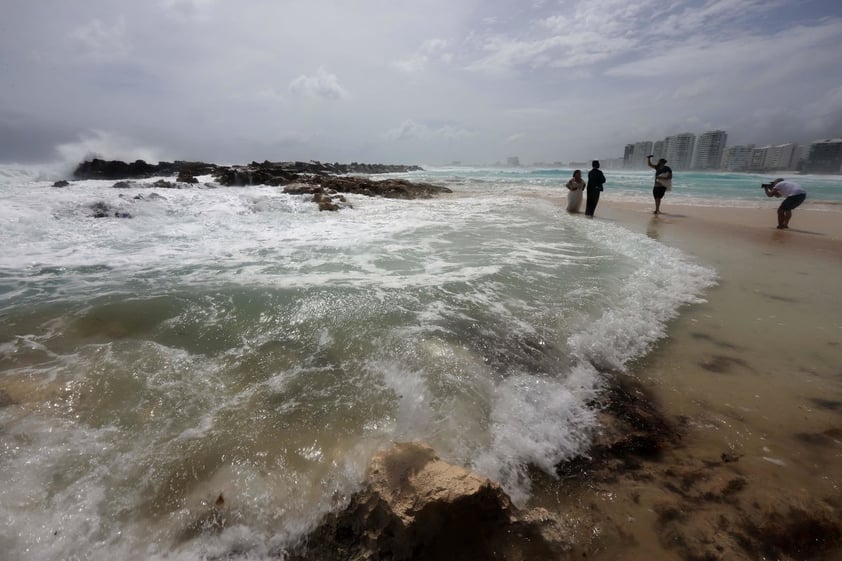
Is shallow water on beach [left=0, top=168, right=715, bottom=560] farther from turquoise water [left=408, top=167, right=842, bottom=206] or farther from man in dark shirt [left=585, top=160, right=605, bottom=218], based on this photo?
turquoise water [left=408, top=167, right=842, bottom=206]

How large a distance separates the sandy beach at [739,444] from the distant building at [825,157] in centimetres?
5364

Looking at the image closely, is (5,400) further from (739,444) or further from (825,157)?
(825,157)

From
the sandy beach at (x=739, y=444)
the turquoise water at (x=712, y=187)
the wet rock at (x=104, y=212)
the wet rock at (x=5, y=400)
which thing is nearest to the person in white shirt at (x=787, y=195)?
the sandy beach at (x=739, y=444)

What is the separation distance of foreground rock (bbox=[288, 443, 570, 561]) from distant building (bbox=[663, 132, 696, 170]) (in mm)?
72210

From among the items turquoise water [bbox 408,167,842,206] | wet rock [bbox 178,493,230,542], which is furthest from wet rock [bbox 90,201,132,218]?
turquoise water [bbox 408,167,842,206]

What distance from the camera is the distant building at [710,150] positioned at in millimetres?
56625

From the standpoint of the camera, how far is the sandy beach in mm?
1573

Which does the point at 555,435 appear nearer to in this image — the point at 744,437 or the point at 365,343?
the point at 744,437

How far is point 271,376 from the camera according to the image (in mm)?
2648

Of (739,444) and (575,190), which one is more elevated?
(575,190)

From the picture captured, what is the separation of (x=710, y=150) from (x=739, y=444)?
74.2 meters

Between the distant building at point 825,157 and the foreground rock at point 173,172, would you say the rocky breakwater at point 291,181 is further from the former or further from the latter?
the distant building at point 825,157

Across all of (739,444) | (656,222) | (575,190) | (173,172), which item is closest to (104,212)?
(739,444)

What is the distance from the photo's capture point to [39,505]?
5.52ft
